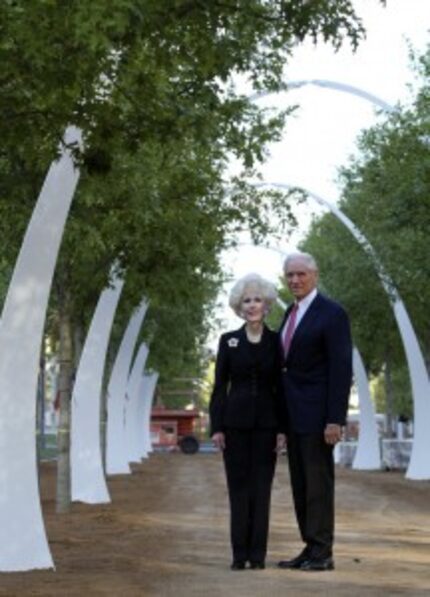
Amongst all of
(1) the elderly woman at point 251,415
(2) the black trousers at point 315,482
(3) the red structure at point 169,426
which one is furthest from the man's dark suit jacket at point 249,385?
(3) the red structure at point 169,426

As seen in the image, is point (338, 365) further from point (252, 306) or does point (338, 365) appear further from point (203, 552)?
point (203, 552)

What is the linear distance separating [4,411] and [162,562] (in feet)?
5.24

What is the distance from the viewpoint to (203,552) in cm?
1362

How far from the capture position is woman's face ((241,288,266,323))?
37.0 feet

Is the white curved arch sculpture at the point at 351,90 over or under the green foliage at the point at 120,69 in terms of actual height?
over

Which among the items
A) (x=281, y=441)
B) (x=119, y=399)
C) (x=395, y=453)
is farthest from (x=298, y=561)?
(x=395, y=453)

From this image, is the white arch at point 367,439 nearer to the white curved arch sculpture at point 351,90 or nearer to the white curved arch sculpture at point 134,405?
the white curved arch sculpture at point 134,405

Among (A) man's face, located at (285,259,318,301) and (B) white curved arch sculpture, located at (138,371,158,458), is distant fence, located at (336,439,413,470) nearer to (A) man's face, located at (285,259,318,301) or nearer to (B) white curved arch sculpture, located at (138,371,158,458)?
(B) white curved arch sculpture, located at (138,371,158,458)

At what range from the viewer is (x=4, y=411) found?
511 inches

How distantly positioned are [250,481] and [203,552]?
2348 millimetres

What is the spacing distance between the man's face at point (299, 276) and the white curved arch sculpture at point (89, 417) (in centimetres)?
1494

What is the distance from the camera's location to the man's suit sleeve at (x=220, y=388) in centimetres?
1138

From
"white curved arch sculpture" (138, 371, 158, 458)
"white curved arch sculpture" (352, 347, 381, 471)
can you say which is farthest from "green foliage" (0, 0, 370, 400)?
"white curved arch sculpture" (138, 371, 158, 458)

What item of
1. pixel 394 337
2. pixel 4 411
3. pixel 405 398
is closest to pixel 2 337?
pixel 4 411
